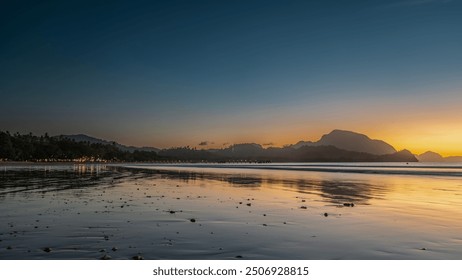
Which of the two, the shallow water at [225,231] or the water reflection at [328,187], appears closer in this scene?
the shallow water at [225,231]

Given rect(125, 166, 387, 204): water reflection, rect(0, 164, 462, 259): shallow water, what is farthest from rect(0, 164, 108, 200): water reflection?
rect(125, 166, 387, 204): water reflection

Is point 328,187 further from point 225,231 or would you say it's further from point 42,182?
A: point 42,182

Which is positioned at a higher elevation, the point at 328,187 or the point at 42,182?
the point at 42,182

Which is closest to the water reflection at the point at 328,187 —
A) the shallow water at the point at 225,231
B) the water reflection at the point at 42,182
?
the shallow water at the point at 225,231

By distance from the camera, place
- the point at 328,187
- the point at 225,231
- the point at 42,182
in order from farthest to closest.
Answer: the point at 42,182 → the point at 328,187 → the point at 225,231

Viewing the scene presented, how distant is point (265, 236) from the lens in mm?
11594

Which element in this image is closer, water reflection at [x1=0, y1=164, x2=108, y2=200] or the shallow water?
the shallow water

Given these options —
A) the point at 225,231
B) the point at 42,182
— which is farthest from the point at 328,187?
the point at 42,182

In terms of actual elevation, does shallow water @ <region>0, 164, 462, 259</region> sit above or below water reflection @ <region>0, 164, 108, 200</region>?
below

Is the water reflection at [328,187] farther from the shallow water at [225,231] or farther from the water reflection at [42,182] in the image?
the water reflection at [42,182]

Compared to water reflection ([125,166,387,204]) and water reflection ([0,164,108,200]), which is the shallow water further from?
water reflection ([0,164,108,200])
